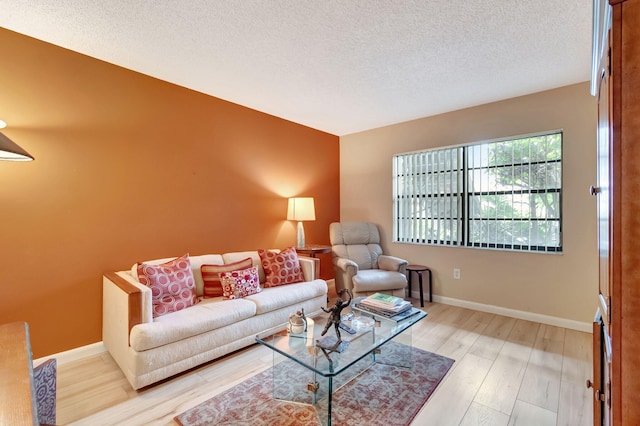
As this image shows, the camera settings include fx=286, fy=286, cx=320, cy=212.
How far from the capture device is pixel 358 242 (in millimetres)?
4238

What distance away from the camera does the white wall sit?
114 inches

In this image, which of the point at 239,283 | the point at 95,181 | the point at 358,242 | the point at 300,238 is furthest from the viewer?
the point at 358,242

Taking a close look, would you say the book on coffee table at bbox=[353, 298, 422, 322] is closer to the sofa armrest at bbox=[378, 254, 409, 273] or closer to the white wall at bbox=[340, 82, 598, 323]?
the sofa armrest at bbox=[378, 254, 409, 273]

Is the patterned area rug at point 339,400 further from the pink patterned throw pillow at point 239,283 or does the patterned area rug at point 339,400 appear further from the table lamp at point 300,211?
the table lamp at point 300,211

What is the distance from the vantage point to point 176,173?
2.95 metres

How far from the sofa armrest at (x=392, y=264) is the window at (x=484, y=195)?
0.51 metres

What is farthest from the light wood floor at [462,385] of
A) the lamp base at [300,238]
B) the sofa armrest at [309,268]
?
the lamp base at [300,238]

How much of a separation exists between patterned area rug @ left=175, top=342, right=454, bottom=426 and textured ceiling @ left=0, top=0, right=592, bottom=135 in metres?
2.52

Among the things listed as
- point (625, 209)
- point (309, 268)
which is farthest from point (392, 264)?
point (625, 209)

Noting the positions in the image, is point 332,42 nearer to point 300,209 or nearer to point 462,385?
point 300,209

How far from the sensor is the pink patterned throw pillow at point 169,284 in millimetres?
2273

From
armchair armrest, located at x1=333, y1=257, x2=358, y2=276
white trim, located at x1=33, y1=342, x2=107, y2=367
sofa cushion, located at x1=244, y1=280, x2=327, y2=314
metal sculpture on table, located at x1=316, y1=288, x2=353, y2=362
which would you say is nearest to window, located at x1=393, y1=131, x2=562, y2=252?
armchair armrest, located at x1=333, y1=257, x2=358, y2=276

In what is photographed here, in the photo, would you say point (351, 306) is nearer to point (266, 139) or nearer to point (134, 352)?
point (134, 352)

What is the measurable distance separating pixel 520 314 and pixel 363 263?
1.89m
